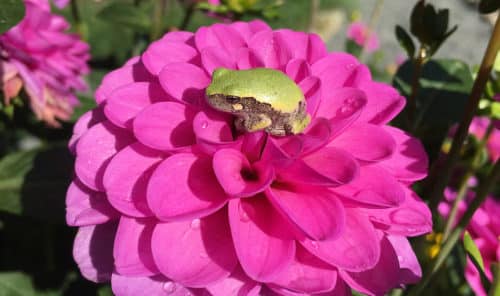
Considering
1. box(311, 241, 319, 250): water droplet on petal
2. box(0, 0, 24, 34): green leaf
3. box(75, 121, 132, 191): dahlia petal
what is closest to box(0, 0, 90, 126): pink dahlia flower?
box(0, 0, 24, 34): green leaf

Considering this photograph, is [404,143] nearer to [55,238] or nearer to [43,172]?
[43,172]

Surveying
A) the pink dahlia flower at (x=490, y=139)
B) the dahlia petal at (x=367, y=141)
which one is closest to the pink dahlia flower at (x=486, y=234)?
the dahlia petal at (x=367, y=141)

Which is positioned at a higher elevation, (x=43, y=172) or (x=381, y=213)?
(x=381, y=213)

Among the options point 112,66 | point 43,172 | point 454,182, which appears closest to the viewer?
point 43,172

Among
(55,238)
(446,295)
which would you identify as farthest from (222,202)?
(55,238)

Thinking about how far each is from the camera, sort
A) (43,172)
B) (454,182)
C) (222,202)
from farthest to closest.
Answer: (454,182) → (43,172) → (222,202)

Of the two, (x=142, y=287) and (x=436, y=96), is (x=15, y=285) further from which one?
(x=436, y=96)
